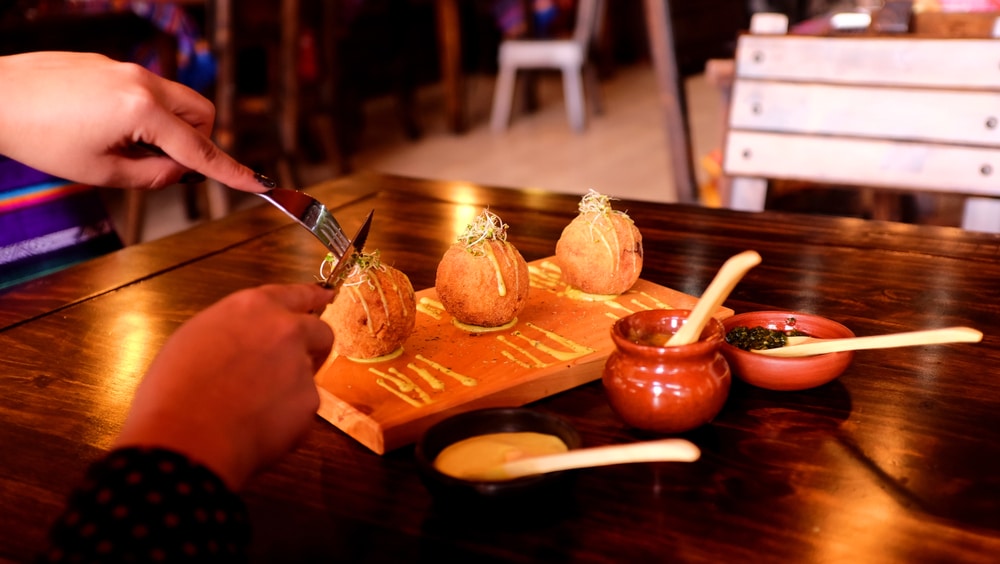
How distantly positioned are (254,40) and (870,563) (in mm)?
3869

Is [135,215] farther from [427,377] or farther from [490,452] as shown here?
[490,452]

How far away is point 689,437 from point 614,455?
0.17m

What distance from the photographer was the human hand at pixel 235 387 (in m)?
0.67

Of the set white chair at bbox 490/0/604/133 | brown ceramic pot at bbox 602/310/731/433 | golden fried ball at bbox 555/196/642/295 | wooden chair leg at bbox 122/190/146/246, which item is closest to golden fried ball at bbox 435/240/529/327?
golden fried ball at bbox 555/196/642/295

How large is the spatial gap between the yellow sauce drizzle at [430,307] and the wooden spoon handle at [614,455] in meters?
0.46

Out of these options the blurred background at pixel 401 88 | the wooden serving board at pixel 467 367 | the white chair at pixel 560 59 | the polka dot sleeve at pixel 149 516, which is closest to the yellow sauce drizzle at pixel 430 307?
the wooden serving board at pixel 467 367

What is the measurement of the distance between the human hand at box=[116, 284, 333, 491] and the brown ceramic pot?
0.31 meters

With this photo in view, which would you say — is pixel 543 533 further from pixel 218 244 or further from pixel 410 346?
pixel 218 244

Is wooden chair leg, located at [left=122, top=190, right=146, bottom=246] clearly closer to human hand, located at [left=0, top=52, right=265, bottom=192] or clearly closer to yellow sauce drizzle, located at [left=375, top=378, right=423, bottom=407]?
human hand, located at [left=0, top=52, right=265, bottom=192]

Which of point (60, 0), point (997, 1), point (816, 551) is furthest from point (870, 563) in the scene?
point (60, 0)

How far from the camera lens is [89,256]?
1.84 metres

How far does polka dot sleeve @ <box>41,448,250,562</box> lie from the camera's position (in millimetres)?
590

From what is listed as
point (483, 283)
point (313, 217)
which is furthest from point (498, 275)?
point (313, 217)

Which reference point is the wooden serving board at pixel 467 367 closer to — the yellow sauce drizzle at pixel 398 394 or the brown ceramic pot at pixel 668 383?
the yellow sauce drizzle at pixel 398 394
